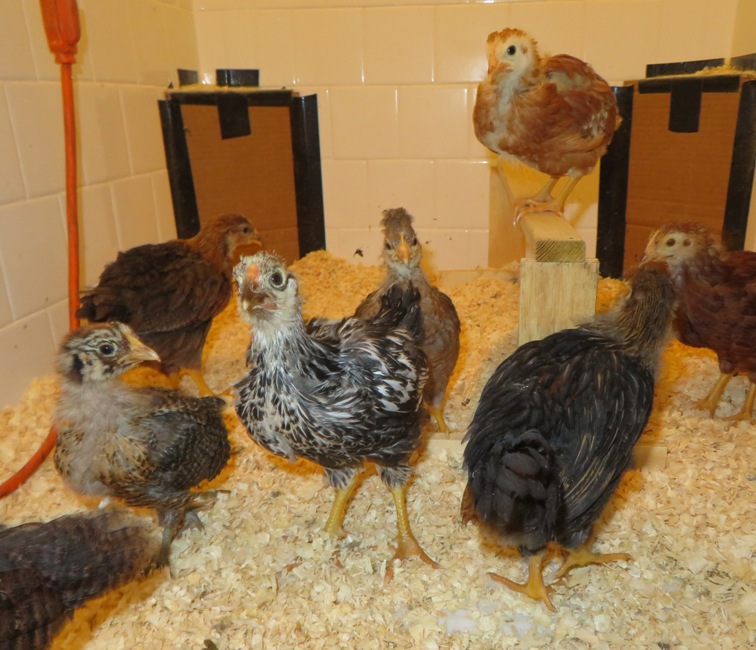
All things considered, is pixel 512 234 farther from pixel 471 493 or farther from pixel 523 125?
pixel 471 493

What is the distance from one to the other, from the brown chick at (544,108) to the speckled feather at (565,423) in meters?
1.01

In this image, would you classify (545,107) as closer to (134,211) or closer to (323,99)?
(323,99)

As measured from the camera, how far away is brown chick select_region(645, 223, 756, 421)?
250 centimetres

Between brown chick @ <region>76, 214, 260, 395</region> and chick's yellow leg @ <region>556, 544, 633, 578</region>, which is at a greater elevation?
brown chick @ <region>76, 214, 260, 395</region>

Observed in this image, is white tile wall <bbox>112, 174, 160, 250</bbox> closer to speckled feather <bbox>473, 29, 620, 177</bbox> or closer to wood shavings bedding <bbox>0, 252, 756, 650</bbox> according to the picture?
wood shavings bedding <bbox>0, 252, 756, 650</bbox>

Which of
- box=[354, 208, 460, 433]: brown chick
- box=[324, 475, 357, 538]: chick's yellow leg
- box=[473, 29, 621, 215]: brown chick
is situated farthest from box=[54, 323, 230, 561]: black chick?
box=[473, 29, 621, 215]: brown chick

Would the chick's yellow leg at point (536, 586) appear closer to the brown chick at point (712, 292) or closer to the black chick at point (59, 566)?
the black chick at point (59, 566)

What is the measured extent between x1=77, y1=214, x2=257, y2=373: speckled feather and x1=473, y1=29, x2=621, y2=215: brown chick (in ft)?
5.09

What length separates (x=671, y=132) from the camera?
148 inches

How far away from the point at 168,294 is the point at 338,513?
128cm

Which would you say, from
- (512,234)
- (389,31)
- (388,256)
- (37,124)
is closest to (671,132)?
(512,234)

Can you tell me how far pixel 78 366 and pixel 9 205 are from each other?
1.13 m

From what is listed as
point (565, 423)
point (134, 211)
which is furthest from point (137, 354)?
point (134, 211)

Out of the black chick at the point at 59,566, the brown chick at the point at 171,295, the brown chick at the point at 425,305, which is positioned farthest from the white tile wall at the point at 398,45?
the black chick at the point at 59,566
